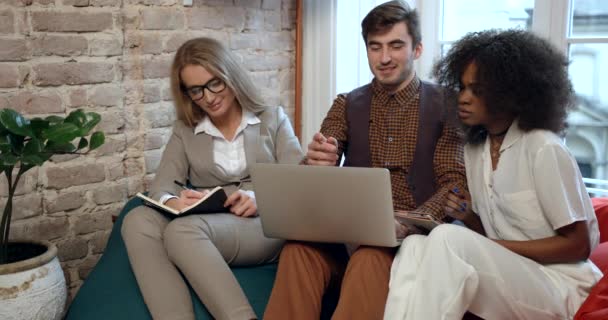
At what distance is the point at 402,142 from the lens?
1957 mm

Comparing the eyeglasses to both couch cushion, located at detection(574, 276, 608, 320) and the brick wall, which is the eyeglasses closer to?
the brick wall

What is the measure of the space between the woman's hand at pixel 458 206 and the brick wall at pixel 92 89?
109 centimetres

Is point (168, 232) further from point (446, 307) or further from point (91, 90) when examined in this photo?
point (446, 307)

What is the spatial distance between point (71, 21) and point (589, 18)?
1.67 metres

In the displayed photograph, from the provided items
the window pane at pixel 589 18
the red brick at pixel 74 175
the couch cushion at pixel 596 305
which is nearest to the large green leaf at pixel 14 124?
the red brick at pixel 74 175

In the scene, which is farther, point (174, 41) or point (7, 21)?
point (174, 41)

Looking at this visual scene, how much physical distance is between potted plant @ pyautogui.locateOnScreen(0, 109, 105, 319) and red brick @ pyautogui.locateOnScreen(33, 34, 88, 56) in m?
0.35

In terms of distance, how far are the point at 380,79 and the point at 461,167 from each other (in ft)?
1.11

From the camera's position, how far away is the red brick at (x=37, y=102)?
2.05 m

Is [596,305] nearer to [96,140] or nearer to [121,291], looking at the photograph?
[121,291]

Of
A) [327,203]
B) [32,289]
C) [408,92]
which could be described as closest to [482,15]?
[408,92]

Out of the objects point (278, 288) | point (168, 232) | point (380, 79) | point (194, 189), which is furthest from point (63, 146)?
point (380, 79)

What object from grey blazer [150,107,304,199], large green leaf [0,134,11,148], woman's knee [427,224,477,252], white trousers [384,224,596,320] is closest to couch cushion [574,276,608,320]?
white trousers [384,224,596,320]

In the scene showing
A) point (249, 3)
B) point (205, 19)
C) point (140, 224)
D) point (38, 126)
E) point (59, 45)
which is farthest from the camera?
point (249, 3)
